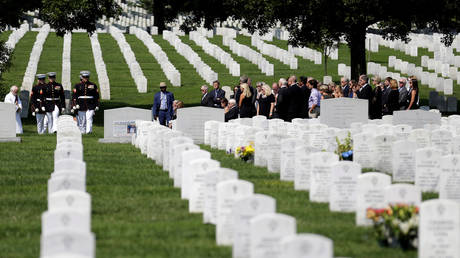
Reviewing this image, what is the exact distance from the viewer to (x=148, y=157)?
21328 millimetres

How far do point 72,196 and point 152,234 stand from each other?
1.57 metres

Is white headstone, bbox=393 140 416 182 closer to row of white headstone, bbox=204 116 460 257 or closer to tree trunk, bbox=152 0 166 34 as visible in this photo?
row of white headstone, bbox=204 116 460 257

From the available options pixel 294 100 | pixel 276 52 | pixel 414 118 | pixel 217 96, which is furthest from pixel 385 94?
pixel 276 52

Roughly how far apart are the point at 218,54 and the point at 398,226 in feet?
147

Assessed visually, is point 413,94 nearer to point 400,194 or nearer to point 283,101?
point 283,101

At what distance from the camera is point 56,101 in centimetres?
2873

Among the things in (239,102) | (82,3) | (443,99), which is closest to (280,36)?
(443,99)

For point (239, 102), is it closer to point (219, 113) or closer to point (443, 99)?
point (219, 113)

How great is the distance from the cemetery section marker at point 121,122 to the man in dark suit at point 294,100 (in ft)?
11.5

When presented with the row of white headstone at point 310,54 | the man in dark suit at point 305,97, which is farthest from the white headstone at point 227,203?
the row of white headstone at point 310,54

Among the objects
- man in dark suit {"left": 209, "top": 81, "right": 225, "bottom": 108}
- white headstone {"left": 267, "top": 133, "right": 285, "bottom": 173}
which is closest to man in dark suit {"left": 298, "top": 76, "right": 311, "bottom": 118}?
man in dark suit {"left": 209, "top": 81, "right": 225, "bottom": 108}

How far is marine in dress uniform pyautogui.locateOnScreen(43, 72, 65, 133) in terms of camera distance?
93.7ft

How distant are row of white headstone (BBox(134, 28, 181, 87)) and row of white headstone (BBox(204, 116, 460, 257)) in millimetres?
25826

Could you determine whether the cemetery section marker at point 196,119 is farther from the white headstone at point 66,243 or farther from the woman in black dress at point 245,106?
the white headstone at point 66,243
